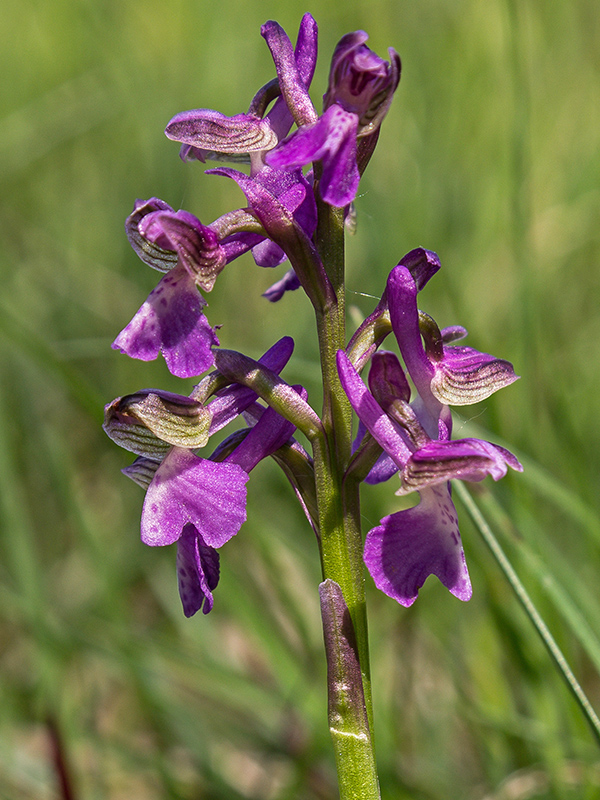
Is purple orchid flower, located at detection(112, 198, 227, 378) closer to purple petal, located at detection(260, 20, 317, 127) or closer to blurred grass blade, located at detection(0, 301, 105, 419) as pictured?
purple petal, located at detection(260, 20, 317, 127)

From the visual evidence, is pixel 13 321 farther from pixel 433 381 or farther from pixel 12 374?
pixel 12 374

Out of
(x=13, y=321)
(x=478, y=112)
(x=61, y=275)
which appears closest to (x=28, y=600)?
(x=13, y=321)

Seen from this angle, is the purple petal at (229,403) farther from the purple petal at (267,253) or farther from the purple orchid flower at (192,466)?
the purple petal at (267,253)

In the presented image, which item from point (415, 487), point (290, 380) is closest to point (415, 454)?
point (415, 487)

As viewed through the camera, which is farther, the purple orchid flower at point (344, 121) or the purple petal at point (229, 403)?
the purple petal at point (229, 403)

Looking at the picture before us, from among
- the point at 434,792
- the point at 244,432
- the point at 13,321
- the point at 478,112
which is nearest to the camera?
the point at 244,432

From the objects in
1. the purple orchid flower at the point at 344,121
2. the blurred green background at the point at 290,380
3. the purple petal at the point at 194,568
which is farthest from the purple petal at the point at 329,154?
the blurred green background at the point at 290,380

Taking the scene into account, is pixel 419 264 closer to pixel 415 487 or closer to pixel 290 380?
pixel 415 487
